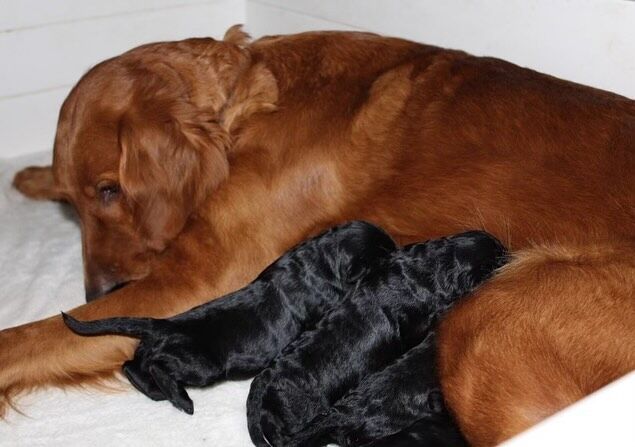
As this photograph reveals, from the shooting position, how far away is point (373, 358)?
2363 millimetres

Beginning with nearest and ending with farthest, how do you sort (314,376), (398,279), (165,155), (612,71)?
(314,376) < (398,279) < (165,155) < (612,71)

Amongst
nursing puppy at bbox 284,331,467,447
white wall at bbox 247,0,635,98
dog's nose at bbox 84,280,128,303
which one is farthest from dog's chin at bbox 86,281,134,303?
white wall at bbox 247,0,635,98

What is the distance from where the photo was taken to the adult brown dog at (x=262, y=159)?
255 cm

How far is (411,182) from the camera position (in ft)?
8.70

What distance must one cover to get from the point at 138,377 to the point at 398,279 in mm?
774

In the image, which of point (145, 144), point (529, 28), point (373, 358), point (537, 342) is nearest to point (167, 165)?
point (145, 144)

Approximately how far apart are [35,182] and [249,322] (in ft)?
5.87

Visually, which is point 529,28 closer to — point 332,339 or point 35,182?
point 332,339

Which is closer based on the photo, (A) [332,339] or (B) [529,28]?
(A) [332,339]

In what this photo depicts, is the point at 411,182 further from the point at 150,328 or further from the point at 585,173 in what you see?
the point at 150,328

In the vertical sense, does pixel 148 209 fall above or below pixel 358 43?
below

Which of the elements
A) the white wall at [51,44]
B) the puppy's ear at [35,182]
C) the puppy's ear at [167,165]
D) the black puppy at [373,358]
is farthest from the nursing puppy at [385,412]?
the white wall at [51,44]

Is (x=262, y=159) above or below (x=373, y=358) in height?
above

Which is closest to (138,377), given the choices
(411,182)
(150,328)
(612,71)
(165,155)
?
(150,328)
